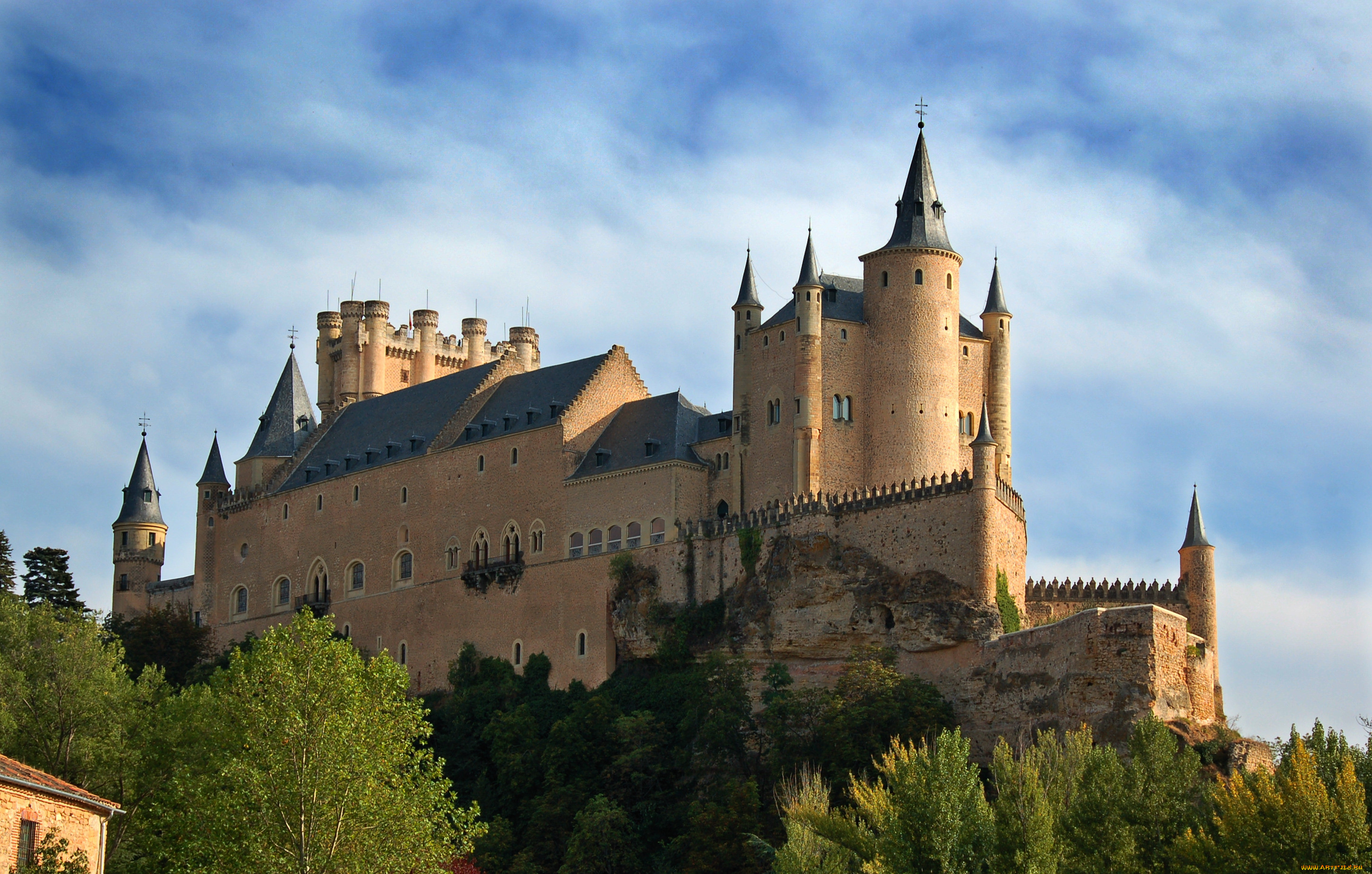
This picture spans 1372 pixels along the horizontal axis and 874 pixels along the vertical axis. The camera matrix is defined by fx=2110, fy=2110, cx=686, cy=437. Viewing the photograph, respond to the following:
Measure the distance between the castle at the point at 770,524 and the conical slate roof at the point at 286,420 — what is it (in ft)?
10.7

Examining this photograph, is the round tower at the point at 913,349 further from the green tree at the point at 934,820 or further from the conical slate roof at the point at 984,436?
the green tree at the point at 934,820

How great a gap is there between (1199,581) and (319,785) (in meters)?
38.2

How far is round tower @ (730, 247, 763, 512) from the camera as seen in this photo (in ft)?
258

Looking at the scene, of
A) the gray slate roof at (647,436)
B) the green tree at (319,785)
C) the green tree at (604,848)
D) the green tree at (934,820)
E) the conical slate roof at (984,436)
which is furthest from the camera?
the gray slate roof at (647,436)

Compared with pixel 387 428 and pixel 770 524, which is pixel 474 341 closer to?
pixel 387 428

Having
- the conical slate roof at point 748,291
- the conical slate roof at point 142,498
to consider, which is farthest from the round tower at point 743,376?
the conical slate roof at point 142,498

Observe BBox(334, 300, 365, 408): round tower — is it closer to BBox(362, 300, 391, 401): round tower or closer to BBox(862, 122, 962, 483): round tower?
BBox(362, 300, 391, 401): round tower

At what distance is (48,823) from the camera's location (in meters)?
43.9

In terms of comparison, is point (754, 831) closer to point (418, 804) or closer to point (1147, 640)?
point (1147, 640)

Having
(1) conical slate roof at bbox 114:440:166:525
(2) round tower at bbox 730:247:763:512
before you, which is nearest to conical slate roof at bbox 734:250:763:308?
(2) round tower at bbox 730:247:763:512

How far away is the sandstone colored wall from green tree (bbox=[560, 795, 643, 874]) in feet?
79.5

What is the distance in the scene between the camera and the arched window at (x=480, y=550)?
86438 mm

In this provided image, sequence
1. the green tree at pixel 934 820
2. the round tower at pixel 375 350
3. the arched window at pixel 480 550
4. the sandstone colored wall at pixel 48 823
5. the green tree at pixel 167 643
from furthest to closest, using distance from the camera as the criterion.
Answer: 1. the round tower at pixel 375 350
2. the green tree at pixel 167 643
3. the arched window at pixel 480 550
4. the green tree at pixel 934 820
5. the sandstone colored wall at pixel 48 823

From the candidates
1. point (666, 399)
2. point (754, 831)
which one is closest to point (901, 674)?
point (754, 831)
